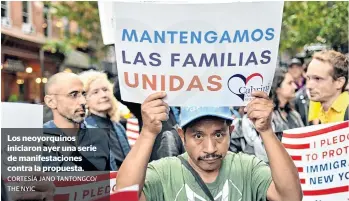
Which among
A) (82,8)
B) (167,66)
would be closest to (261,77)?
(167,66)

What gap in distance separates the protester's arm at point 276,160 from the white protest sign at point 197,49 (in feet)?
0.38

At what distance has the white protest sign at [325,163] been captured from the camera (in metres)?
3.05

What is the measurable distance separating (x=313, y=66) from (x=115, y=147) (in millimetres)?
1171

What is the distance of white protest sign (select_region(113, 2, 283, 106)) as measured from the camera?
2.57 m

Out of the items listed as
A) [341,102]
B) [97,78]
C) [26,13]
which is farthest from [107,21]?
[26,13]

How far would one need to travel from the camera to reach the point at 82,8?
1209cm

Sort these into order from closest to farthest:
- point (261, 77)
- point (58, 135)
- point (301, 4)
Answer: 1. point (261, 77)
2. point (58, 135)
3. point (301, 4)

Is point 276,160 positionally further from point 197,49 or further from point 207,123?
point 197,49

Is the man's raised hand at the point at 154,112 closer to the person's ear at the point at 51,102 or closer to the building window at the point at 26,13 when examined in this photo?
the person's ear at the point at 51,102

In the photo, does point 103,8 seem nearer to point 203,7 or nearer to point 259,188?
point 203,7

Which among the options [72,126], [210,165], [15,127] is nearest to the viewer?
[210,165]

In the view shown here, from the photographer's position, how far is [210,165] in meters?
2.59

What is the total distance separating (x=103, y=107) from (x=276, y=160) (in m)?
1.48

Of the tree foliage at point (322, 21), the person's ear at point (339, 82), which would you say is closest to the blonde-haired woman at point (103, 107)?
the person's ear at point (339, 82)
